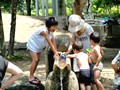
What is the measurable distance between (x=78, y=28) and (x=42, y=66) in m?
6.13

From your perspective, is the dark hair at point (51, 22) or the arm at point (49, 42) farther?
the dark hair at point (51, 22)

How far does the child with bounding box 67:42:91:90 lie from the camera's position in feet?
19.0

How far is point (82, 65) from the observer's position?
5816 millimetres

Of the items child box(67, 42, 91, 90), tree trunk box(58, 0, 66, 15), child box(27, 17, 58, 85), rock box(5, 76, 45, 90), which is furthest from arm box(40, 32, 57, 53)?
tree trunk box(58, 0, 66, 15)

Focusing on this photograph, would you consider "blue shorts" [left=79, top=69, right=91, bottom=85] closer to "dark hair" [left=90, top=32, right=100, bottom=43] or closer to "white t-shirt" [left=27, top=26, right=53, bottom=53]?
"dark hair" [left=90, top=32, right=100, bottom=43]

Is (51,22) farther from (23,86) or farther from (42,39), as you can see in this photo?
(23,86)

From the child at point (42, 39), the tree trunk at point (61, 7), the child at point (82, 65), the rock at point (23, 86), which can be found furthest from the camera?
the tree trunk at point (61, 7)

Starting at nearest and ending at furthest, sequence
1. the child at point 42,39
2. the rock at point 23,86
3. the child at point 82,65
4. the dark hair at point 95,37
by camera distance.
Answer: the child at point 82,65
the dark hair at point 95,37
the child at point 42,39
the rock at point 23,86

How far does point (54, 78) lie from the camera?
5535 millimetres

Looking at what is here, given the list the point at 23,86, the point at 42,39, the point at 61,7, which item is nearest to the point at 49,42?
the point at 42,39

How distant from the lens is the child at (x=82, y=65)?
228 inches

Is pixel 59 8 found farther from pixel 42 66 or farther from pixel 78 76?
pixel 78 76

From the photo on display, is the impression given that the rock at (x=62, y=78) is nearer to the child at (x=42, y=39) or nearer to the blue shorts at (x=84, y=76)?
the blue shorts at (x=84, y=76)

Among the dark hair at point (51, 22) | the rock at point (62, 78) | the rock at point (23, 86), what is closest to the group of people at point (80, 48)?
the dark hair at point (51, 22)
